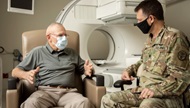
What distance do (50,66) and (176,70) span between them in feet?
3.36

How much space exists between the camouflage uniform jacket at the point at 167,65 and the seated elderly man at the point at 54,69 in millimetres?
537

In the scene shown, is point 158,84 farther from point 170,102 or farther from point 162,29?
point 162,29

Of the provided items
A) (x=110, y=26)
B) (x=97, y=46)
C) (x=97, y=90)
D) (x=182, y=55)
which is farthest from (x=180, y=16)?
(x=97, y=90)

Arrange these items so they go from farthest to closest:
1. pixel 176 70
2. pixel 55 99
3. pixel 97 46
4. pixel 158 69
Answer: pixel 97 46, pixel 55 99, pixel 158 69, pixel 176 70

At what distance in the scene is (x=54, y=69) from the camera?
1926mm

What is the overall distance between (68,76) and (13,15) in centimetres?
151

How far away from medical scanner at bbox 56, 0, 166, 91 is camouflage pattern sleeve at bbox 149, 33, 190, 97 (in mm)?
916

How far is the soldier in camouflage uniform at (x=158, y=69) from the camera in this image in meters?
1.45

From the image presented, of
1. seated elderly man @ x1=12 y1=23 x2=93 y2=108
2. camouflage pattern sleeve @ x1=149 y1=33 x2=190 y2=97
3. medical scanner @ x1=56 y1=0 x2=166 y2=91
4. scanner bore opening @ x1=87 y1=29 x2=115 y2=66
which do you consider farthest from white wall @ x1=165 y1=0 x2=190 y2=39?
seated elderly man @ x1=12 y1=23 x2=93 y2=108

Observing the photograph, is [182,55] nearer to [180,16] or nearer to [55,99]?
[55,99]

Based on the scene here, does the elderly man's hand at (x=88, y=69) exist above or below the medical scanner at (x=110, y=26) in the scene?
below

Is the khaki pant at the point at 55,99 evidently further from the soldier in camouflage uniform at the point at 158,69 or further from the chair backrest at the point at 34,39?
the chair backrest at the point at 34,39

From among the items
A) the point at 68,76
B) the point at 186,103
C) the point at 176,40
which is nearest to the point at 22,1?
the point at 68,76

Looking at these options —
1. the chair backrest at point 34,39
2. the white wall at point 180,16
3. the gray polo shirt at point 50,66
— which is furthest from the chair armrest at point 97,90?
the white wall at point 180,16
